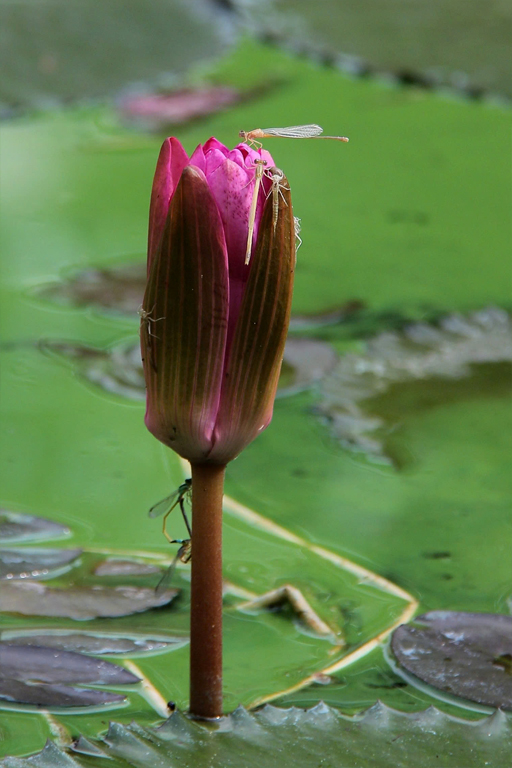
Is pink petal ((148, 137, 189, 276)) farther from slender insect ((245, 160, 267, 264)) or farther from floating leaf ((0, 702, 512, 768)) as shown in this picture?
floating leaf ((0, 702, 512, 768))

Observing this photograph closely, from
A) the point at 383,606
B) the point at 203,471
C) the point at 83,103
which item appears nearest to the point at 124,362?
the point at 383,606

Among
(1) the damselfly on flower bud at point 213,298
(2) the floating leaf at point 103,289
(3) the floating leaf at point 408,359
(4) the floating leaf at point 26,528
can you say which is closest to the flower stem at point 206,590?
(1) the damselfly on flower bud at point 213,298

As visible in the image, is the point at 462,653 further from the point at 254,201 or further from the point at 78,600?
the point at 254,201

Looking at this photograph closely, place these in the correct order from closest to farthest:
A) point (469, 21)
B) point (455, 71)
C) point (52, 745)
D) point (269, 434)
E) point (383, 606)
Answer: point (52, 745), point (383, 606), point (269, 434), point (455, 71), point (469, 21)

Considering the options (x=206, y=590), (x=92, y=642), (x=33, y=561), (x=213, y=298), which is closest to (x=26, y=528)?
(x=33, y=561)

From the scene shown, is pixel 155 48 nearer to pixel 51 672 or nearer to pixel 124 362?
pixel 124 362

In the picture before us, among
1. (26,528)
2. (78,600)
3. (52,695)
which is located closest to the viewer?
(52,695)
